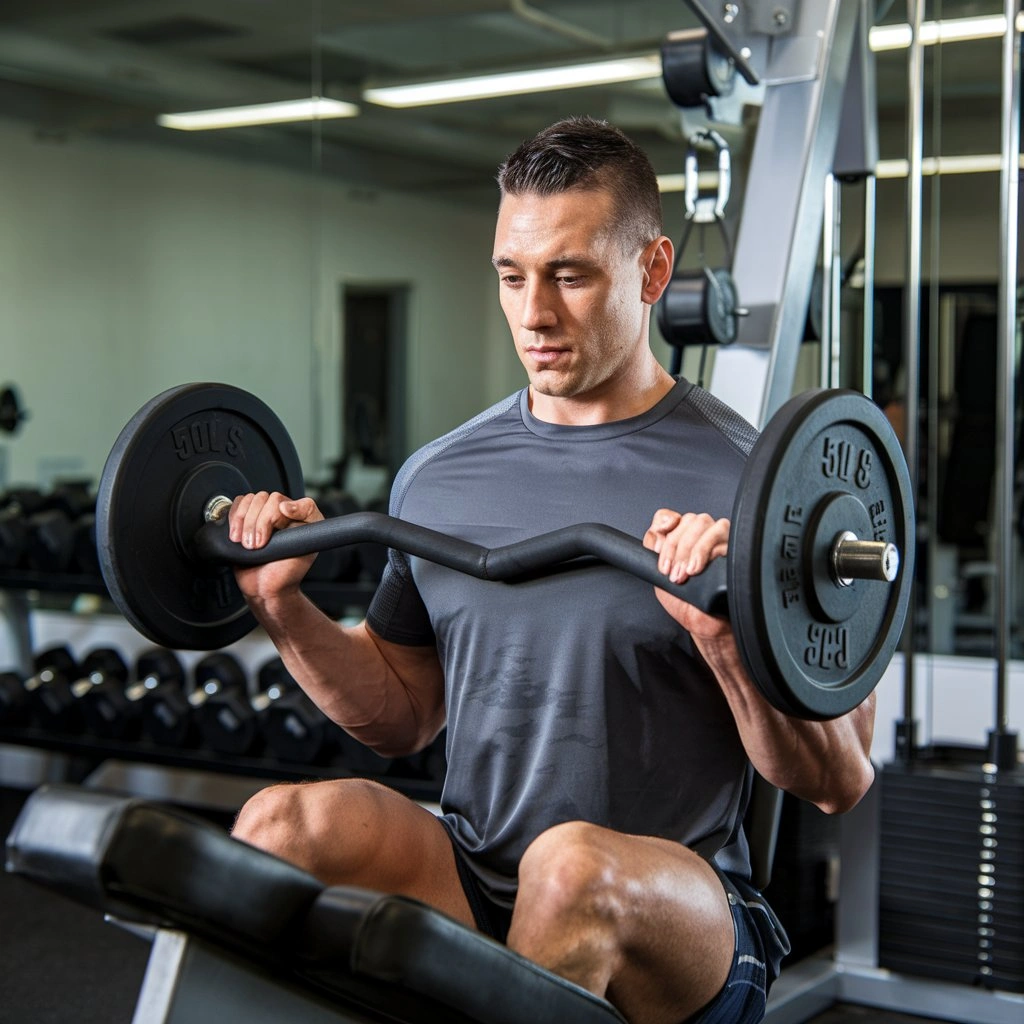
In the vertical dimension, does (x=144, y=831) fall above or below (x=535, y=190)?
below

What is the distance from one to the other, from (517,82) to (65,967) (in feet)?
11.7

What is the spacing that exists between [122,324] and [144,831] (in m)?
4.65

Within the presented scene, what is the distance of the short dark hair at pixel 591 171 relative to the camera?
5.44 feet

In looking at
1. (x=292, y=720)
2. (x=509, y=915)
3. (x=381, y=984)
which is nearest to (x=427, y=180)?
(x=292, y=720)

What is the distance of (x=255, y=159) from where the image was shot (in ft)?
18.5

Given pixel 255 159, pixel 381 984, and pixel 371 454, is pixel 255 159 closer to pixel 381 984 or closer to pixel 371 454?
pixel 371 454

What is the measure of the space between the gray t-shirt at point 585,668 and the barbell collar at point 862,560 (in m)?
0.20

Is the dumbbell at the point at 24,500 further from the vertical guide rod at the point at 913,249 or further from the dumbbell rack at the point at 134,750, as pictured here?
the vertical guide rod at the point at 913,249

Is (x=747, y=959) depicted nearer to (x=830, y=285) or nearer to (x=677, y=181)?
(x=830, y=285)

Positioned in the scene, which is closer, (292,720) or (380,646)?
(380,646)

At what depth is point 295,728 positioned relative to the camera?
3537 millimetres

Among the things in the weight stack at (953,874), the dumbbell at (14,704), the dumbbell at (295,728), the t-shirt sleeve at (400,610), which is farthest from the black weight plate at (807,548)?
the dumbbell at (14,704)

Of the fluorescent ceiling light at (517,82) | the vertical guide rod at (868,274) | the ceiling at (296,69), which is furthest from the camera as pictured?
the ceiling at (296,69)

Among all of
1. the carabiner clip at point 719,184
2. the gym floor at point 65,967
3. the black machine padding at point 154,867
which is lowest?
the gym floor at point 65,967
